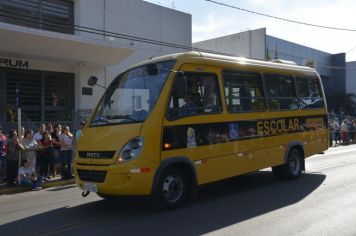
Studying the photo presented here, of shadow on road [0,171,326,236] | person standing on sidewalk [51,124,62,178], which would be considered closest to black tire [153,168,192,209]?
shadow on road [0,171,326,236]

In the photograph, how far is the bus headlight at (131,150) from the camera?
7875 millimetres

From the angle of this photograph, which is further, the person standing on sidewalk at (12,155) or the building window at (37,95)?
the building window at (37,95)

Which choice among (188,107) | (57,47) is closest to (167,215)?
(188,107)

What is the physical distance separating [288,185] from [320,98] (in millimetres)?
3511

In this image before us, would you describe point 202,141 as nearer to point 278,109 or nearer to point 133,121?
point 133,121

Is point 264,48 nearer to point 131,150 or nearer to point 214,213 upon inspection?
point 214,213

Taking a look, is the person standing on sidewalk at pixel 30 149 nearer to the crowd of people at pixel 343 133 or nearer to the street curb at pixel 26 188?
the street curb at pixel 26 188

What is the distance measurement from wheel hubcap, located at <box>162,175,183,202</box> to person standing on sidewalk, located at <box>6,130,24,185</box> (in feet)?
21.6

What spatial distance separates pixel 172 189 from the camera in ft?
27.6

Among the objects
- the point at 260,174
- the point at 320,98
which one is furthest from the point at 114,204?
the point at 320,98

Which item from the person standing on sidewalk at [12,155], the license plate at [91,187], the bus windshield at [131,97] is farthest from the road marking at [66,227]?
the person standing on sidewalk at [12,155]

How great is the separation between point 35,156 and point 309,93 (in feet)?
26.6

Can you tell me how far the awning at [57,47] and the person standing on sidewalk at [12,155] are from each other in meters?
5.29

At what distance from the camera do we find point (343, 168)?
45.2 feet
